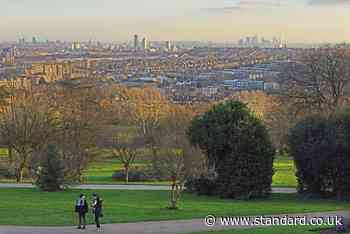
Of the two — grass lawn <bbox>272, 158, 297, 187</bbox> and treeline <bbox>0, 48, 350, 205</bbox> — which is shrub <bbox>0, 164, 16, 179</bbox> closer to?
treeline <bbox>0, 48, 350, 205</bbox>

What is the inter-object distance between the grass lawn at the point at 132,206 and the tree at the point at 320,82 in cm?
1376

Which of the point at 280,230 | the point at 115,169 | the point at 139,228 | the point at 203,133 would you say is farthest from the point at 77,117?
the point at 280,230

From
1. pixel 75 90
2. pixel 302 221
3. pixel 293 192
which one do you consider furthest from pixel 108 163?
pixel 302 221

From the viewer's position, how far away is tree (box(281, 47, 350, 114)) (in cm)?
4878

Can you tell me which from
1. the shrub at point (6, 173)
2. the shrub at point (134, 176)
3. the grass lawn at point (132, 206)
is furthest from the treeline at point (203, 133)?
the grass lawn at point (132, 206)

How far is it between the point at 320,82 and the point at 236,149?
15.4 meters

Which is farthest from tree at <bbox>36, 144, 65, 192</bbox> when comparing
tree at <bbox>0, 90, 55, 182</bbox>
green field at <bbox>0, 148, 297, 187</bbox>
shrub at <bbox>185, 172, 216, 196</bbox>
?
tree at <bbox>0, 90, 55, 182</bbox>

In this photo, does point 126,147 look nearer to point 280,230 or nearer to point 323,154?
point 323,154

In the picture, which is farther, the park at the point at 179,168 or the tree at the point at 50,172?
the tree at the point at 50,172

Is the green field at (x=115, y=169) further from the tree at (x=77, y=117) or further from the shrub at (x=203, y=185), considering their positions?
the shrub at (x=203, y=185)

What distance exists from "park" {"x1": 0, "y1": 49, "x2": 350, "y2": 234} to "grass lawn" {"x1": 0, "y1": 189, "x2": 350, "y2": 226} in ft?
0.15

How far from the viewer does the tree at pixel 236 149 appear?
36219 millimetres

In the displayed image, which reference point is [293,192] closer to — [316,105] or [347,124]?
[347,124]

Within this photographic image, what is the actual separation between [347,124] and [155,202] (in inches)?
443
